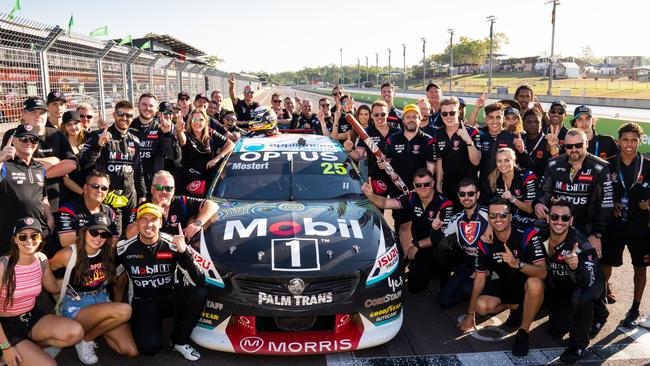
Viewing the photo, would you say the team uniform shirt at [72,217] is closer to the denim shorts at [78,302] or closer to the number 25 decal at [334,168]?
the denim shorts at [78,302]

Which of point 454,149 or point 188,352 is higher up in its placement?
point 454,149

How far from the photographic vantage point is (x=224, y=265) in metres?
3.88

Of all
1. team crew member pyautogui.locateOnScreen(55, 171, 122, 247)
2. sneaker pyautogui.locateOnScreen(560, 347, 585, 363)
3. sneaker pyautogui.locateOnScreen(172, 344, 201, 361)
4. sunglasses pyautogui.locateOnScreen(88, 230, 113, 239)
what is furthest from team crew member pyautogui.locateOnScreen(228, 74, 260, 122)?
sneaker pyautogui.locateOnScreen(560, 347, 585, 363)

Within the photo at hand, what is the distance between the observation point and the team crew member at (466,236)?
4.88 metres

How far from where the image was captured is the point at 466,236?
16.2 ft

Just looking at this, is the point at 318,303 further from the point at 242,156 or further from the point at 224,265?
the point at 242,156

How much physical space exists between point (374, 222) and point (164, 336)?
199 cm

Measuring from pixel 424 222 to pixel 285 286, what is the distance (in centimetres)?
223

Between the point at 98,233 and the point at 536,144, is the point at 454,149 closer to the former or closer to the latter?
the point at 536,144

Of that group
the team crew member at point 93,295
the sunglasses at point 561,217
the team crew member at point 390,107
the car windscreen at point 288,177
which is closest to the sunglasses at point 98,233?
the team crew member at point 93,295

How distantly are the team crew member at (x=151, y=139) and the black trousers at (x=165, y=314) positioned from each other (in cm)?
221

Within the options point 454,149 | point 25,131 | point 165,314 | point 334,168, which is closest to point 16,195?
point 25,131

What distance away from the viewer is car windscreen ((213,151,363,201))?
16.6ft

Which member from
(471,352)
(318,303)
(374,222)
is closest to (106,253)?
(318,303)
